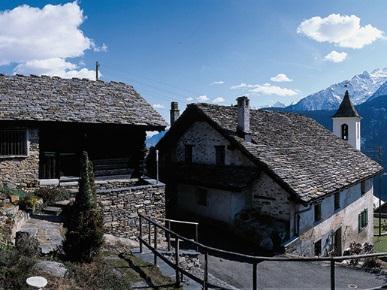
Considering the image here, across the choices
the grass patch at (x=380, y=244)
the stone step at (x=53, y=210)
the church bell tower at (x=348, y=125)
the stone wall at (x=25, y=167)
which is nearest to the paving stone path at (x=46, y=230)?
the stone step at (x=53, y=210)

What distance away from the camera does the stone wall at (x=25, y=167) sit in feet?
53.2

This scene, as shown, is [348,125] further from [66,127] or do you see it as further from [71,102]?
[66,127]

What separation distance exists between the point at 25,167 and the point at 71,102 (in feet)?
12.7

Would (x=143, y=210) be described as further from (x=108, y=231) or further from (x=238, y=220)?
(x=238, y=220)

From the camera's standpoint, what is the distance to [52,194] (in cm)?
1586

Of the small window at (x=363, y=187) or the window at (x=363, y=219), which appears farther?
the small window at (x=363, y=187)

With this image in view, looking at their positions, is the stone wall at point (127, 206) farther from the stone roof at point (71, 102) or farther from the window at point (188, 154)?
the window at point (188, 154)

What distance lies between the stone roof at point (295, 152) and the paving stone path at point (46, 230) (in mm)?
10443

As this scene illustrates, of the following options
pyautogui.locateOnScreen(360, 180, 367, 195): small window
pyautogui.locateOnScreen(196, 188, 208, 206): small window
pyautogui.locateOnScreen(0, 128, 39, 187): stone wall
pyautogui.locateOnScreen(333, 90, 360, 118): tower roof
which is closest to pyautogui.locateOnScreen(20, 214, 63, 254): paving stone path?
pyautogui.locateOnScreen(0, 128, 39, 187): stone wall

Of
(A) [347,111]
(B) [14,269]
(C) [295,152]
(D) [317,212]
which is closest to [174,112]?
(C) [295,152]

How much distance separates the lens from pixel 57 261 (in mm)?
8961

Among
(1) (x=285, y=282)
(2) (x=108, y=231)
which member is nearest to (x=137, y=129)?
(2) (x=108, y=231)

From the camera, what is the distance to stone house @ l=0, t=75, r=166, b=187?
16.5m

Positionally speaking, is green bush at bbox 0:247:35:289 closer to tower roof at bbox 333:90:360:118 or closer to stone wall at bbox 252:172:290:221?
stone wall at bbox 252:172:290:221
